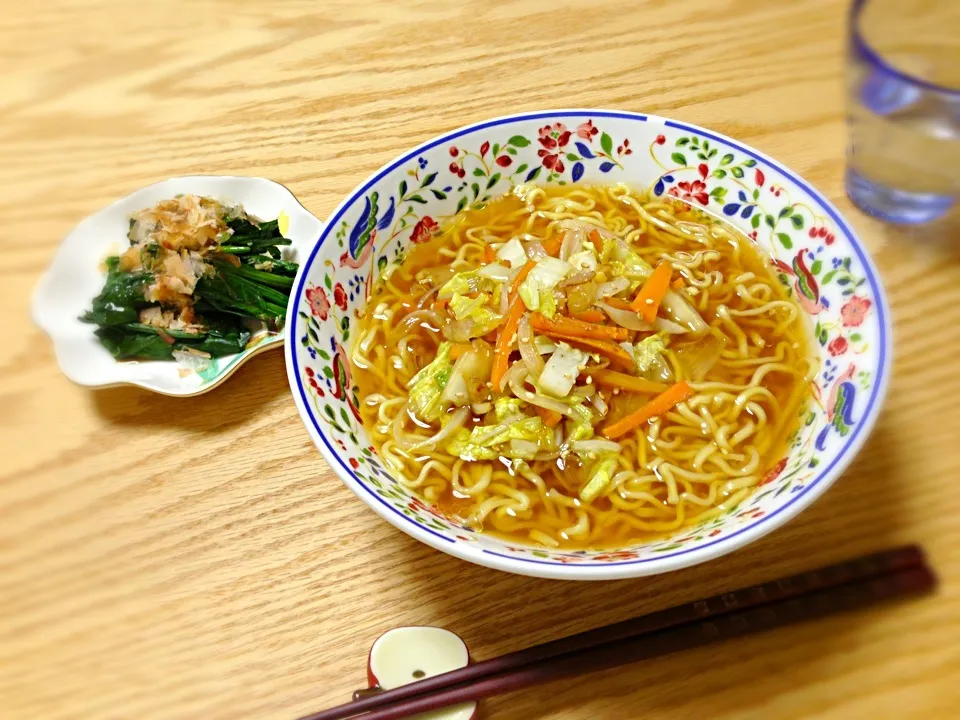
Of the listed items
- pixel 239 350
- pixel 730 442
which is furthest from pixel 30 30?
pixel 730 442

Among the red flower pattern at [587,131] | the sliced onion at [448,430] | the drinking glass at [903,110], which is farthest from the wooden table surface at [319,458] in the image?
the red flower pattern at [587,131]

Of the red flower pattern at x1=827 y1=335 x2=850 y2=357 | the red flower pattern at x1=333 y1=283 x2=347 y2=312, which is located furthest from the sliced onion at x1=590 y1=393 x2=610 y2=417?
the red flower pattern at x1=333 y1=283 x2=347 y2=312

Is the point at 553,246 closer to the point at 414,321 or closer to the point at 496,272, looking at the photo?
the point at 496,272

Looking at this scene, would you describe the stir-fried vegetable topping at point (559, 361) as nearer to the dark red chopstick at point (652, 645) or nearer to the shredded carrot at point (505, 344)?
the shredded carrot at point (505, 344)

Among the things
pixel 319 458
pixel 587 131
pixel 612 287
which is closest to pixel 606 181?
pixel 587 131

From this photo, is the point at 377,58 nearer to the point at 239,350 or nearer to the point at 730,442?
the point at 239,350
